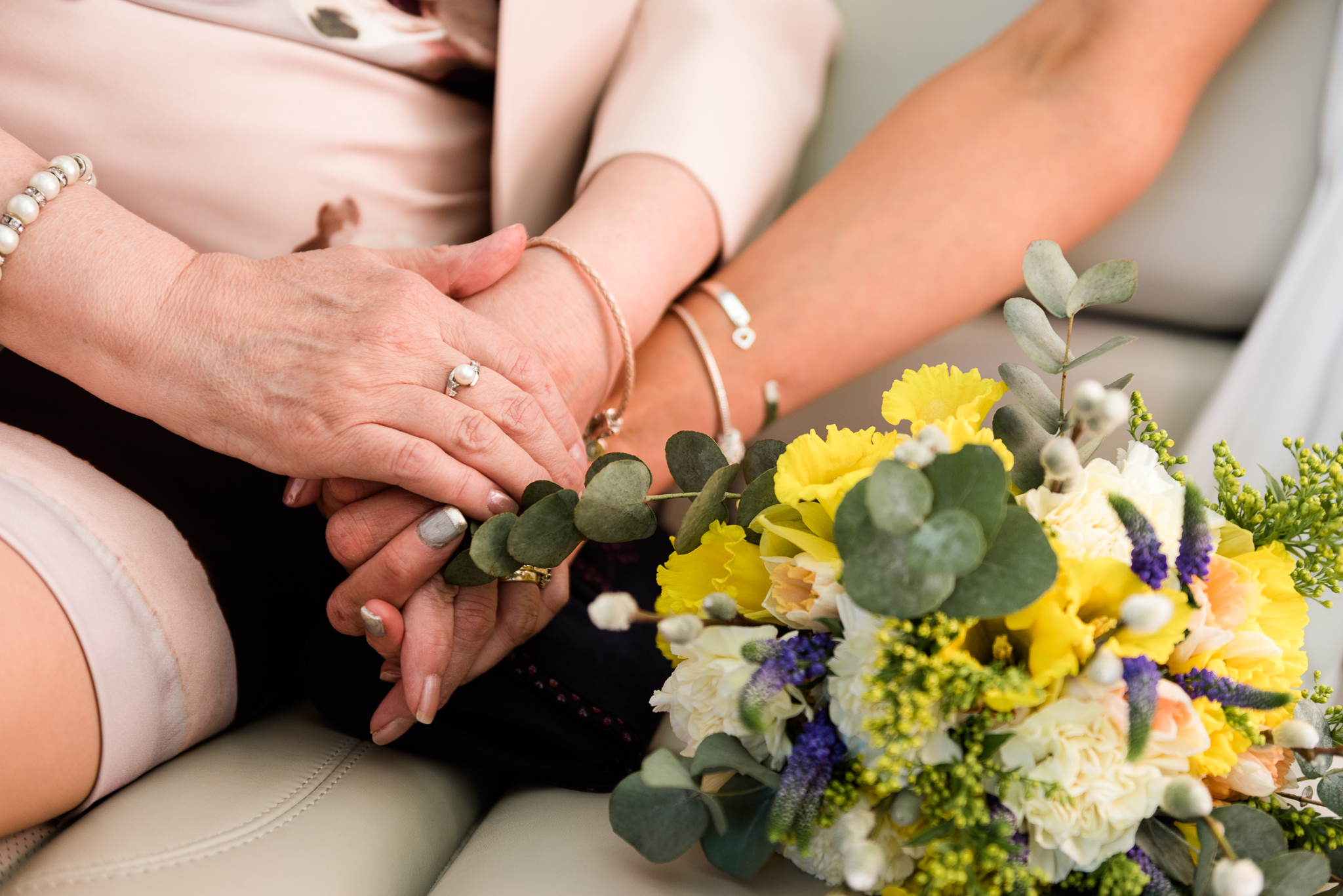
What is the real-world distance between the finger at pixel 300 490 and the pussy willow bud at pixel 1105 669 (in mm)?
535

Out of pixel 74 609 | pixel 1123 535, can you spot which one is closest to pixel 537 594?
pixel 74 609

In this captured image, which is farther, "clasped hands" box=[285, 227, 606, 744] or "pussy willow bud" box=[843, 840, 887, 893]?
"clasped hands" box=[285, 227, 606, 744]

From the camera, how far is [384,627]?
60cm

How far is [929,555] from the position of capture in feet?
1.11

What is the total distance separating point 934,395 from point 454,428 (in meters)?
0.32

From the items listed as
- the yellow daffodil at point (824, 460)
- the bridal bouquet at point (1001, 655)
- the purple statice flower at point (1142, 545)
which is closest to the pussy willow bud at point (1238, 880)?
the bridal bouquet at point (1001, 655)

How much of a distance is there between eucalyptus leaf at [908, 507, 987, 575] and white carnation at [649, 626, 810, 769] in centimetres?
10

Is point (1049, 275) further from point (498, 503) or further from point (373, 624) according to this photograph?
point (373, 624)

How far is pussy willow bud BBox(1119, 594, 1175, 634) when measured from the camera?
1.13 ft

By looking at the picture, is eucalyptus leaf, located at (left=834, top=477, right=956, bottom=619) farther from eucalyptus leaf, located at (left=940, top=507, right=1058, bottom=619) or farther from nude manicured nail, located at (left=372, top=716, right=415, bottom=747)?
nude manicured nail, located at (left=372, top=716, right=415, bottom=747)

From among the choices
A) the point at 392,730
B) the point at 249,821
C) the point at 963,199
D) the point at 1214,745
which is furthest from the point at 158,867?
the point at 963,199

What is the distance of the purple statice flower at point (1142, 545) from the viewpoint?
0.38 meters

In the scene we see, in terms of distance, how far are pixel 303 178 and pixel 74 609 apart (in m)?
0.40

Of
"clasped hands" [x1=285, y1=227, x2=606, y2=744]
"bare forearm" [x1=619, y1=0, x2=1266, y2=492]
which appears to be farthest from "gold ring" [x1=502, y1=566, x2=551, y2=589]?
"bare forearm" [x1=619, y1=0, x2=1266, y2=492]
